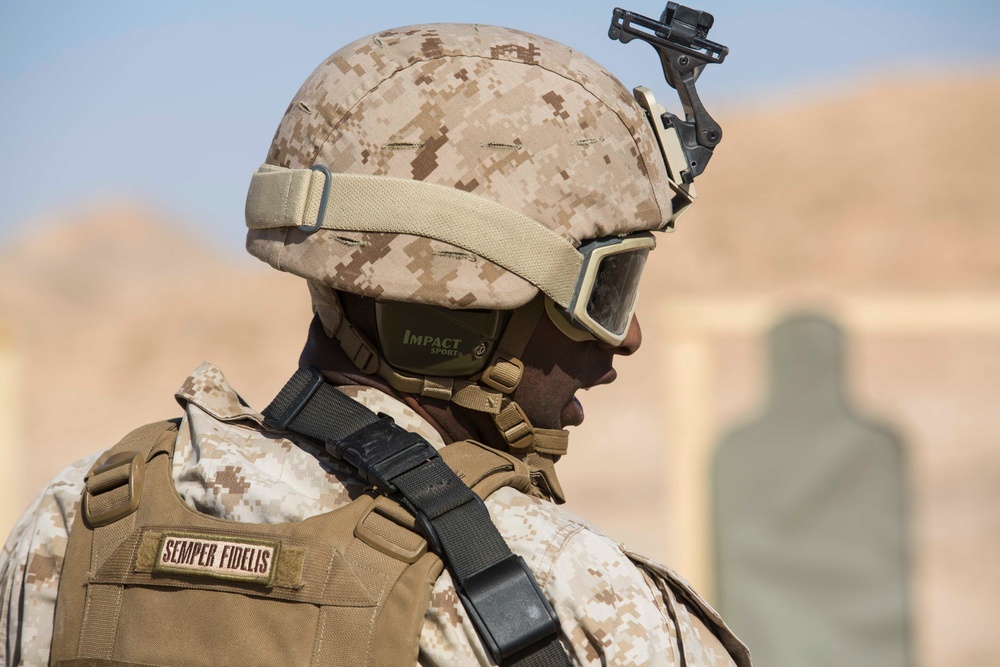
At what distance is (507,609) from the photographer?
1.69m

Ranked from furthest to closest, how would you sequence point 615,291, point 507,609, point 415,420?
point 615,291 → point 415,420 → point 507,609

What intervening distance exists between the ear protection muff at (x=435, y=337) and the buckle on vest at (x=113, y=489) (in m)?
0.50

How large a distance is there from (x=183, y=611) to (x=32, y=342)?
112ft

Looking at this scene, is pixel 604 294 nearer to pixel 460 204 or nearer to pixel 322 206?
pixel 460 204

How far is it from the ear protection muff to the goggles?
15cm

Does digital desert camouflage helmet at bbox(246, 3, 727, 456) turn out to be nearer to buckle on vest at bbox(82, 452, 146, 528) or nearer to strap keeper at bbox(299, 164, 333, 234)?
strap keeper at bbox(299, 164, 333, 234)

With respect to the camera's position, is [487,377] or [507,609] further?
[487,377]

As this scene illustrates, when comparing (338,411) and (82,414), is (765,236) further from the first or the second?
(338,411)

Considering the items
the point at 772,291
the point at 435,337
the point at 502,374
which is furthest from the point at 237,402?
the point at 772,291

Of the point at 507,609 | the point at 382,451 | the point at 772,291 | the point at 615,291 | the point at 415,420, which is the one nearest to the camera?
the point at 507,609

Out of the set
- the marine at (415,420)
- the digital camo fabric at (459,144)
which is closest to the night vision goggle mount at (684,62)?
the marine at (415,420)

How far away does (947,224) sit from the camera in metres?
31.9

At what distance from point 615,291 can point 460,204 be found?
1.22 feet

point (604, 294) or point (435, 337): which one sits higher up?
point (604, 294)
